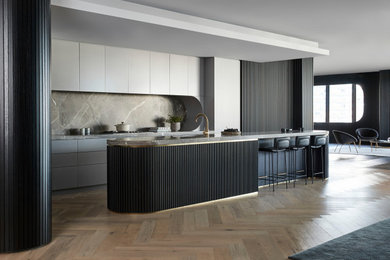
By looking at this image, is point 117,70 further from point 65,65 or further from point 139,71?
point 65,65

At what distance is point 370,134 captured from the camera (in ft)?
48.4

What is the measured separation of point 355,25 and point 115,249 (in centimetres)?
564

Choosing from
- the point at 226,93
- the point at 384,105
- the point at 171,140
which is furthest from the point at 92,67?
the point at 384,105

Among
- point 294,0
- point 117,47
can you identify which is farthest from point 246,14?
point 117,47

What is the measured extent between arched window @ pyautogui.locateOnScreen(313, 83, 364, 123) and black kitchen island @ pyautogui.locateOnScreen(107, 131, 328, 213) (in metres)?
11.2

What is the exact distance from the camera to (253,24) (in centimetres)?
687

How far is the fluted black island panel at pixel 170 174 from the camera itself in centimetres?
488

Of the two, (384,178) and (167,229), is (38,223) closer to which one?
(167,229)

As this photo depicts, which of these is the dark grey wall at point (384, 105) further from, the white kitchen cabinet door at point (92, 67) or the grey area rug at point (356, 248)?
the grey area rug at point (356, 248)

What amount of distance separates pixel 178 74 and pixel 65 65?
2.38 m

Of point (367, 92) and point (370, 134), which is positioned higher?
point (367, 92)

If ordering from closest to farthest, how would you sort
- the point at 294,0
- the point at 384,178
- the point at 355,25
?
the point at 294,0, the point at 355,25, the point at 384,178

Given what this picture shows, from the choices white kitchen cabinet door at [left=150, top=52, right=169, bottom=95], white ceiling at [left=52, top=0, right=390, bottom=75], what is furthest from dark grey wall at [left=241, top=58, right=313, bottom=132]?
white kitchen cabinet door at [left=150, top=52, right=169, bottom=95]

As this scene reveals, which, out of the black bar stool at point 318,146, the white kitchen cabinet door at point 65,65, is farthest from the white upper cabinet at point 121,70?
the black bar stool at point 318,146
